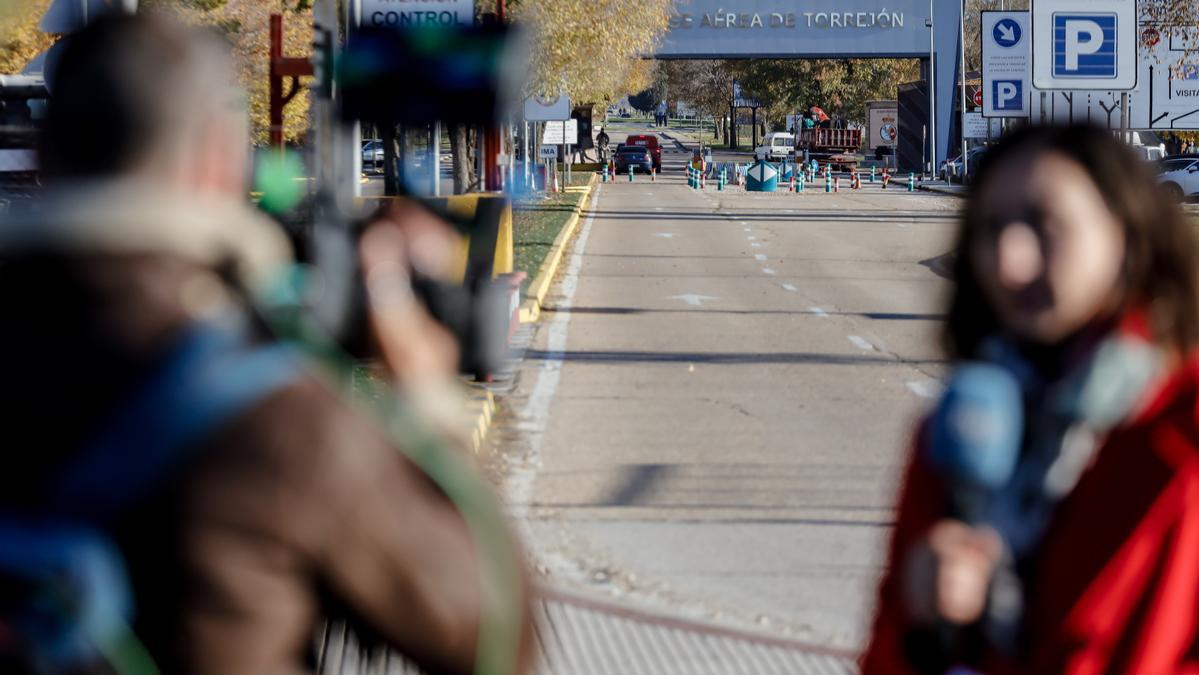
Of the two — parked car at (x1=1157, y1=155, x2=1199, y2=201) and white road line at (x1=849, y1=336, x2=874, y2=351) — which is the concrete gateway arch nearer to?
parked car at (x1=1157, y1=155, x2=1199, y2=201)

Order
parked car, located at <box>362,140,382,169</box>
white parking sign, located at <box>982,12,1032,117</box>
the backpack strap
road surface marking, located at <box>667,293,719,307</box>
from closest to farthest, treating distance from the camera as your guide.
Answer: the backpack strap → road surface marking, located at <box>667,293,719,307</box> → white parking sign, located at <box>982,12,1032,117</box> → parked car, located at <box>362,140,382,169</box>

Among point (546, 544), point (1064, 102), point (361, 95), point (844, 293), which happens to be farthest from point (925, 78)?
point (361, 95)

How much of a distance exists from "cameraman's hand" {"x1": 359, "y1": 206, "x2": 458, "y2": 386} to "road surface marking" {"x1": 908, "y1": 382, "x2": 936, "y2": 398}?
1036 centimetres

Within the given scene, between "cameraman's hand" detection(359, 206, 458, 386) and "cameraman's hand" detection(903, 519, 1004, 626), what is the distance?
2.09 ft

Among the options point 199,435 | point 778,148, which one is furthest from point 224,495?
point 778,148

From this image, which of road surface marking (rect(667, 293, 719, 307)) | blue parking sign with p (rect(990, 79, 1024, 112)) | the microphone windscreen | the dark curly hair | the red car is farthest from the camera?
the red car

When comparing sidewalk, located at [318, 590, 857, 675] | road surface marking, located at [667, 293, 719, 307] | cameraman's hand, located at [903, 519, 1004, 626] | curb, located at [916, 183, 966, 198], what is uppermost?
curb, located at [916, 183, 966, 198]

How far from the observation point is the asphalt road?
7.32 metres

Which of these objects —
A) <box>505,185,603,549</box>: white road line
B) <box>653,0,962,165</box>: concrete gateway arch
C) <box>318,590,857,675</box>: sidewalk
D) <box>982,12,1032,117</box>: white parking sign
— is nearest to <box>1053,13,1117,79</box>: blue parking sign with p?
<box>505,185,603,549</box>: white road line

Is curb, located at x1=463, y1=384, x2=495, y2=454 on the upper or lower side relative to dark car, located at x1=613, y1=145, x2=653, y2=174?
lower

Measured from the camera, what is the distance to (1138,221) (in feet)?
6.91

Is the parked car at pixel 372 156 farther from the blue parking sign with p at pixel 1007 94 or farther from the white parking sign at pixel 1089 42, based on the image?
the white parking sign at pixel 1089 42

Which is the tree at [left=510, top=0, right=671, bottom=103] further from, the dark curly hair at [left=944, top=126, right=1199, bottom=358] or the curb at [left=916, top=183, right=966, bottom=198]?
the dark curly hair at [left=944, top=126, right=1199, bottom=358]

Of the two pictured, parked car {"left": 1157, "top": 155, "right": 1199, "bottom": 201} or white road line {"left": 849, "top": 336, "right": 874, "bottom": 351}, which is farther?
parked car {"left": 1157, "top": 155, "right": 1199, "bottom": 201}
